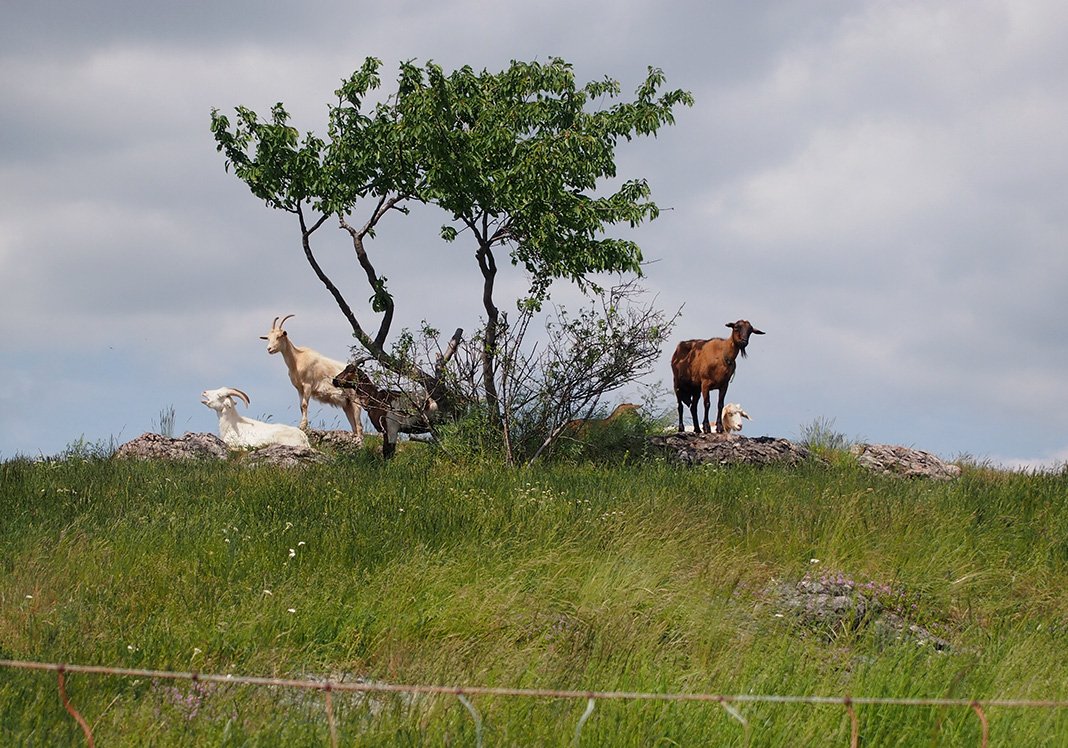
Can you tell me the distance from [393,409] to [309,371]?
6992 mm

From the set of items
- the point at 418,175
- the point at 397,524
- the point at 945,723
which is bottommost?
the point at 945,723

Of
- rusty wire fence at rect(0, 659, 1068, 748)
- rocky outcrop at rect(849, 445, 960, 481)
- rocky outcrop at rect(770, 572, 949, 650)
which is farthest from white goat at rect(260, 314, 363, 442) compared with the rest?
rusty wire fence at rect(0, 659, 1068, 748)

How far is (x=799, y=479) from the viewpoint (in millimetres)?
13008

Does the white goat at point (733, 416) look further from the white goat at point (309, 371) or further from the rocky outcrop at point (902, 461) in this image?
the white goat at point (309, 371)

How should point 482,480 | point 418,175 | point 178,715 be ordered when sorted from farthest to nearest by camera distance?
1. point 418,175
2. point 482,480
3. point 178,715

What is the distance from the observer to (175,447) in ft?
63.3

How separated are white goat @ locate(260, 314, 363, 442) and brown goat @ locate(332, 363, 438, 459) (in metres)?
4.68

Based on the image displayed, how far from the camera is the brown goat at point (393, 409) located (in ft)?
54.7

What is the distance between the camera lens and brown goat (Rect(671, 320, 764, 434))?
20828 mm

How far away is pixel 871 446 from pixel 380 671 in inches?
636

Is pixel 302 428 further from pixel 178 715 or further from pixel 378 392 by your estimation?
pixel 178 715

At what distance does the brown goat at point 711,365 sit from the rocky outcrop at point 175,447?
888cm

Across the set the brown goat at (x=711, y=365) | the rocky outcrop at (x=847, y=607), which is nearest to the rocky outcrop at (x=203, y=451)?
the brown goat at (x=711, y=365)

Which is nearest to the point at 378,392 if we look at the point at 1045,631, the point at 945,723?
the point at 1045,631
